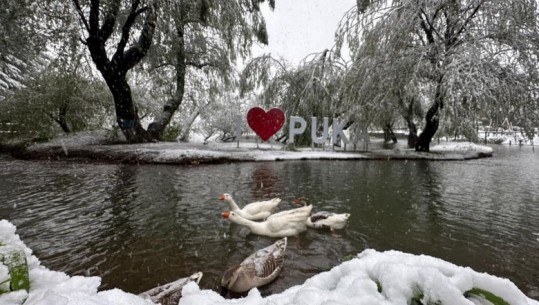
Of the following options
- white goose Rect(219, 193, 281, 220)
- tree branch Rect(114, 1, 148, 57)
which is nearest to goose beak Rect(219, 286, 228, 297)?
white goose Rect(219, 193, 281, 220)

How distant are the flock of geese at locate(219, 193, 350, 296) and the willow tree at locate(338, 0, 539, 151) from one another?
9.17 metres

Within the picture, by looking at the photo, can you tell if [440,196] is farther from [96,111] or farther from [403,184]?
[96,111]

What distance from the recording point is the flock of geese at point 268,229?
2797 millimetres

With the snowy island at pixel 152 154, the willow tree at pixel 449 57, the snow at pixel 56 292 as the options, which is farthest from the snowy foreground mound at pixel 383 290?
the willow tree at pixel 449 57

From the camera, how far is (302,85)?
60.3 feet

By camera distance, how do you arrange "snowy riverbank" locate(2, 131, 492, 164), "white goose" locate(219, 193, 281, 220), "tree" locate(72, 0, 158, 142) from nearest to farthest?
"white goose" locate(219, 193, 281, 220)
"snowy riverbank" locate(2, 131, 492, 164)
"tree" locate(72, 0, 158, 142)

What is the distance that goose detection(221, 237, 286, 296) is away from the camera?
9.08 feet

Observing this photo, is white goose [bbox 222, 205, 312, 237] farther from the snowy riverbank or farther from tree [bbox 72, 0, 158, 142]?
tree [bbox 72, 0, 158, 142]

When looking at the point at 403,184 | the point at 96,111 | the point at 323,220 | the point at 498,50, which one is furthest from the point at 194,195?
the point at 96,111

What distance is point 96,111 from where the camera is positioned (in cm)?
1783

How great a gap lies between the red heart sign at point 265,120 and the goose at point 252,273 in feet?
37.5

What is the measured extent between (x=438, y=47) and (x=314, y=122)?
239 inches

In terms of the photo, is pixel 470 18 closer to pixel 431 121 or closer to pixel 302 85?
pixel 431 121

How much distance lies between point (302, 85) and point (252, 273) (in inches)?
649
